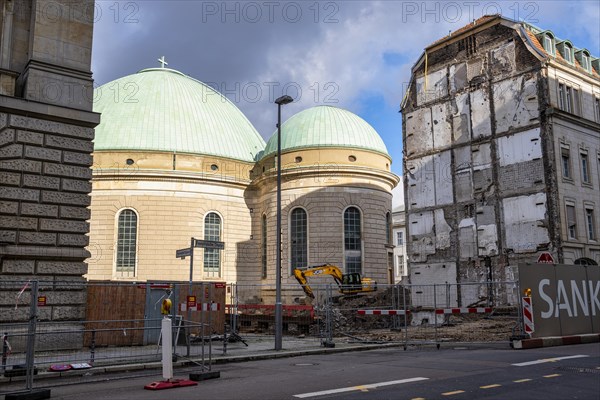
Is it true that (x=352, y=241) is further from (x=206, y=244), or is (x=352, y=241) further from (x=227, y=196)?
(x=206, y=244)

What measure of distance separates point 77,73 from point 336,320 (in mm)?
16885

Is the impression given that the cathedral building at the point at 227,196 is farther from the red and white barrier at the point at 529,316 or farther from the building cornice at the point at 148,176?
the red and white barrier at the point at 529,316

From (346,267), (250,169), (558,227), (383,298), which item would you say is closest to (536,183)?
(558,227)

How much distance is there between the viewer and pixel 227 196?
41.5 meters

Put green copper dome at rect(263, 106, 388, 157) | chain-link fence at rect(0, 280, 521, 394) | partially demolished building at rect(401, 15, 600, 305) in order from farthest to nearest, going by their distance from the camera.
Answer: green copper dome at rect(263, 106, 388, 157) → partially demolished building at rect(401, 15, 600, 305) → chain-link fence at rect(0, 280, 521, 394)

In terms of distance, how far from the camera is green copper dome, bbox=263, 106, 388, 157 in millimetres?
40406

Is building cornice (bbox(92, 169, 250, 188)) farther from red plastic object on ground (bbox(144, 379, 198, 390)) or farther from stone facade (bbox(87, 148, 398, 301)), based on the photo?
red plastic object on ground (bbox(144, 379, 198, 390))

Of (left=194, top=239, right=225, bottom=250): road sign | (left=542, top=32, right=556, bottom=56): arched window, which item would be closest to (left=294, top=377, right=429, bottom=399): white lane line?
(left=194, top=239, right=225, bottom=250): road sign

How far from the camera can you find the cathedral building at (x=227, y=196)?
38.3 meters

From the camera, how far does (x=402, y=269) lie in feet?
247

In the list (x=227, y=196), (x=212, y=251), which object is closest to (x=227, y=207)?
(x=227, y=196)

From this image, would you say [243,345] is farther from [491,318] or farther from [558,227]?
[558,227]

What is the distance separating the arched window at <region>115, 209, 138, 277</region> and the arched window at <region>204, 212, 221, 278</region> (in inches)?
190

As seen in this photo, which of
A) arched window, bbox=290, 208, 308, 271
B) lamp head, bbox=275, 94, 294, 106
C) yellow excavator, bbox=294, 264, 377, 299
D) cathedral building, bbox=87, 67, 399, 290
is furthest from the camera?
arched window, bbox=290, 208, 308, 271
